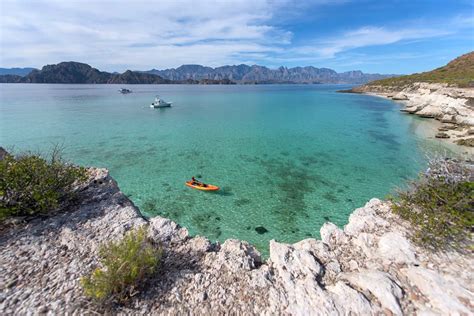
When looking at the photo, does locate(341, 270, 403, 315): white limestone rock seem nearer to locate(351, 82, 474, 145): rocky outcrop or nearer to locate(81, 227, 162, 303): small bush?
locate(81, 227, 162, 303): small bush

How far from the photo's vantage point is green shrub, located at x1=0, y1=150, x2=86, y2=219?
263 inches

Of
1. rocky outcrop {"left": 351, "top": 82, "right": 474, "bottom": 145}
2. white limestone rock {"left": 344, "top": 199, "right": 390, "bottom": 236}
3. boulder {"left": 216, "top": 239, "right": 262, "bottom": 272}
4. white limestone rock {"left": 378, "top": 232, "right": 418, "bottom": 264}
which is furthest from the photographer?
rocky outcrop {"left": 351, "top": 82, "right": 474, "bottom": 145}

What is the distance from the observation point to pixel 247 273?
564cm

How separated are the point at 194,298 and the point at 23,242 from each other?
17.8 feet

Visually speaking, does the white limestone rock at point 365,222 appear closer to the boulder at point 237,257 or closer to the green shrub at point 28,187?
the boulder at point 237,257

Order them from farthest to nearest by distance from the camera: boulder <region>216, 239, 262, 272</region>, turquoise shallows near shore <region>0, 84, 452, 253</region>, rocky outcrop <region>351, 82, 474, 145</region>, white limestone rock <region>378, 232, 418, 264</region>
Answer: rocky outcrop <region>351, 82, 474, 145</region>
turquoise shallows near shore <region>0, 84, 452, 253</region>
boulder <region>216, 239, 262, 272</region>
white limestone rock <region>378, 232, 418, 264</region>

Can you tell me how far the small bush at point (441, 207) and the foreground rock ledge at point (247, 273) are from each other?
1.39 feet

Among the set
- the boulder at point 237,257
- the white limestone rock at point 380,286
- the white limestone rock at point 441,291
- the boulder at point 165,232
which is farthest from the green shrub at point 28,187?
the white limestone rock at point 441,291

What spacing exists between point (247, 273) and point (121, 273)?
3.07 metres

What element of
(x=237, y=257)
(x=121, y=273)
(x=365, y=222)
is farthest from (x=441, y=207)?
(x=121, y=273)

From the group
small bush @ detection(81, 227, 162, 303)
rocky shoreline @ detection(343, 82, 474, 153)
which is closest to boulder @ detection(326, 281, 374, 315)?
small bush @ detection(81, 227, 162, 303)

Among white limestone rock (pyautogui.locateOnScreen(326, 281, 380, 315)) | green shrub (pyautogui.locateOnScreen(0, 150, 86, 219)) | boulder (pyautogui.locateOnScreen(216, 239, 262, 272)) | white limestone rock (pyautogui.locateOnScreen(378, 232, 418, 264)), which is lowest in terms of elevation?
boulder (pyautogui.locateOnScreen(216, 239, 262, 272))

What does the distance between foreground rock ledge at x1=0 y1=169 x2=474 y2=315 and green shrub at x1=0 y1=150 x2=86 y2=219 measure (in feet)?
1.77

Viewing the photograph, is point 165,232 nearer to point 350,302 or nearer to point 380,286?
point 350,302
